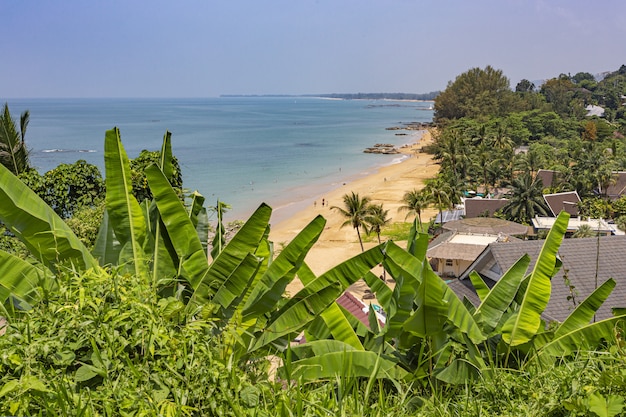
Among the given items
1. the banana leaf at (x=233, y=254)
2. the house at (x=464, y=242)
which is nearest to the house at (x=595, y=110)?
the house at (x=464, y=242)

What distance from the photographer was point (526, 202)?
30.0 m

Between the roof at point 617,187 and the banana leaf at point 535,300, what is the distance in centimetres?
3484

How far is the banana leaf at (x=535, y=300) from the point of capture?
17.9 ft

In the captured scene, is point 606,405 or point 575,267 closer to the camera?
point 606,405

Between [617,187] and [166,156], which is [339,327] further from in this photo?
[617,187]

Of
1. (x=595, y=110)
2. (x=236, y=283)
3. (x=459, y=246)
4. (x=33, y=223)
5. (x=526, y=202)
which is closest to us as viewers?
(x=33, y=223)

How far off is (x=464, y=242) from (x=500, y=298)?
17883 millimetres

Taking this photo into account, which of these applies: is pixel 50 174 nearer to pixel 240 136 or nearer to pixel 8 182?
pixel 8 182

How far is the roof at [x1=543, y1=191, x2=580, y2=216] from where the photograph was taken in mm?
31531

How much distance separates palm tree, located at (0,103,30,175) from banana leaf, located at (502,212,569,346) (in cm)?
1341

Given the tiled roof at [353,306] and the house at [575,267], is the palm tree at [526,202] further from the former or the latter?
the tiled roof at [353,306]

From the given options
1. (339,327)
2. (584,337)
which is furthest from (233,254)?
(584,337)

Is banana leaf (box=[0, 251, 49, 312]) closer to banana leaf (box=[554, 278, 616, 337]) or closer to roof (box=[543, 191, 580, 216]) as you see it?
banana leaf (box=[554, 278, 616, 337])

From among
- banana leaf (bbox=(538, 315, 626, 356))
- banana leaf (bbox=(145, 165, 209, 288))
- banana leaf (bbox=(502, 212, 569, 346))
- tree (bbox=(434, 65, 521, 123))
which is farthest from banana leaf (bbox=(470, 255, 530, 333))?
tree (bbox=(434, 65, 521, 123))
